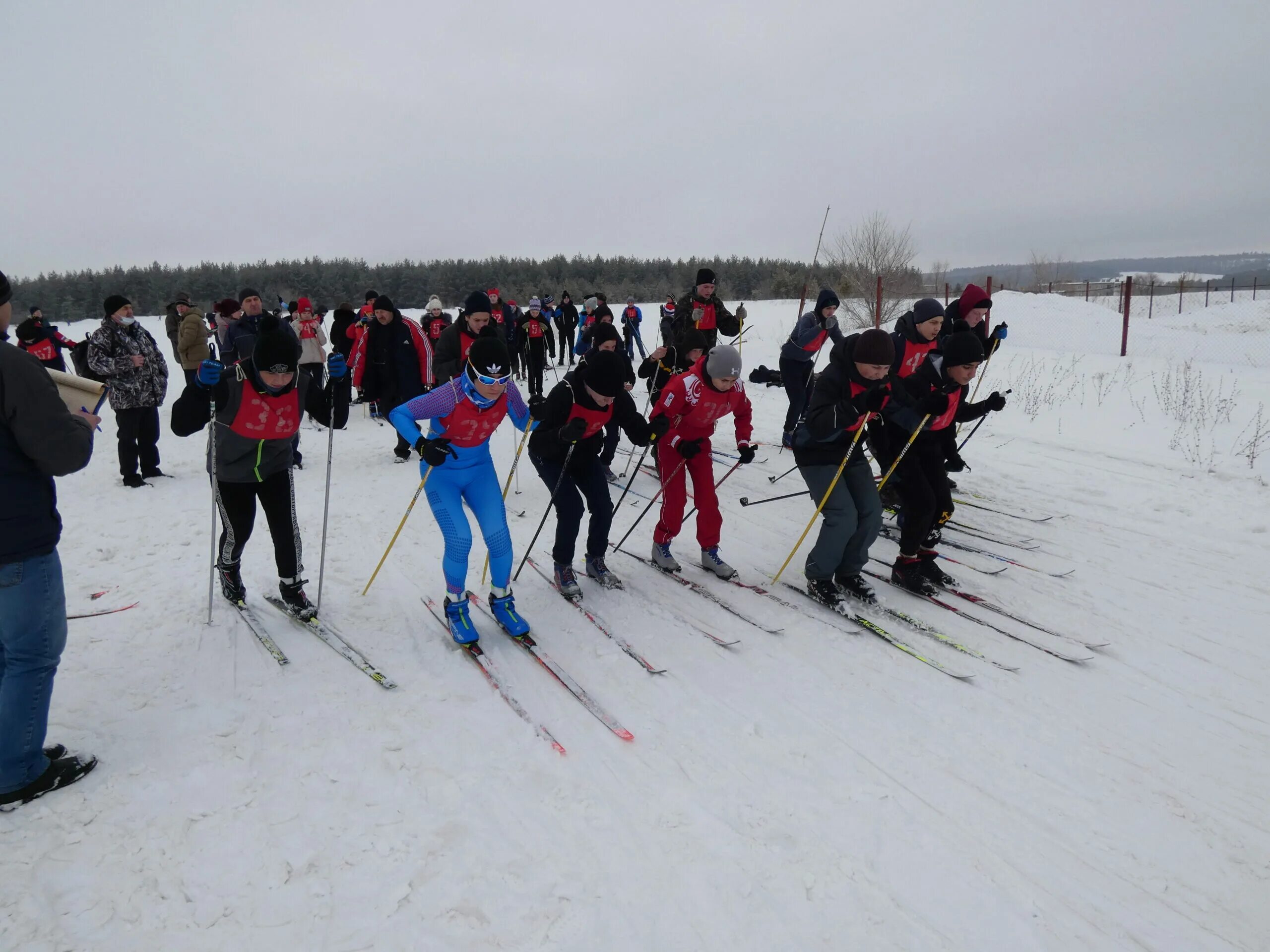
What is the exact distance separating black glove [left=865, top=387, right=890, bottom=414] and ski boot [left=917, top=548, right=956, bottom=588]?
133 cm

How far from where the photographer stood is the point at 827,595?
4.76 metres

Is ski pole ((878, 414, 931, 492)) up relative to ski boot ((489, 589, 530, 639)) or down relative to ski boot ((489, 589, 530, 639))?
up

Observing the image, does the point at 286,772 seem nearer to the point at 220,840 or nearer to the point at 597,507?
the point at 220,840

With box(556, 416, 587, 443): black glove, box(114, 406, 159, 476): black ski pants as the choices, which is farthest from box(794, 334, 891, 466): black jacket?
box(114, 406, 159, 476): black ski pants

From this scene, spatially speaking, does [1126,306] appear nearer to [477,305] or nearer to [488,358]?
[477,305]

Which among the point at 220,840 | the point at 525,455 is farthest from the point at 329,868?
the point at 525,455

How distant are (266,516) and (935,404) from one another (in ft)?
15.3

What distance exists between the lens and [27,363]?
8.23 ft

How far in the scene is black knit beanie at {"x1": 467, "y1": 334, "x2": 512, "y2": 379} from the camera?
399 centimetres

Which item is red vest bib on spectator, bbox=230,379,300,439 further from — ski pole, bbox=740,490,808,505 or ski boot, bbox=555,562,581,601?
ski pole, bbox=740,490,808,505

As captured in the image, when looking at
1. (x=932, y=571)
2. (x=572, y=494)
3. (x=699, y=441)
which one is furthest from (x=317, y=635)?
(x=932, y=571)

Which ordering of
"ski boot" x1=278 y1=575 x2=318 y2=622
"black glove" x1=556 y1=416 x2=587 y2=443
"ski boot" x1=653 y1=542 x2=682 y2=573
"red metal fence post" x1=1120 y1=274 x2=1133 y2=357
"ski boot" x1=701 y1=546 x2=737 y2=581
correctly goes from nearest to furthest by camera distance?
1. "black glove" x1=556 y1=416 x2=587 y2=443
2. "ski boot" x1=278 y1=575 x2=318 y2=622
3. "ski boot" x1=701 y1=546 x2=737 y2=581
4. "ski boot" x1=653 y1=542 x2=682 y2=573
5. "red metal fence post" x1=1120 y1=274 x2=1133 y2=357

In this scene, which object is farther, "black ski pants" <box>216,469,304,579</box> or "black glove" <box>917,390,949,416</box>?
"black glove" <box>917,390,949,416</box>

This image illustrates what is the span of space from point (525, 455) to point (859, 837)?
7.72 metres
